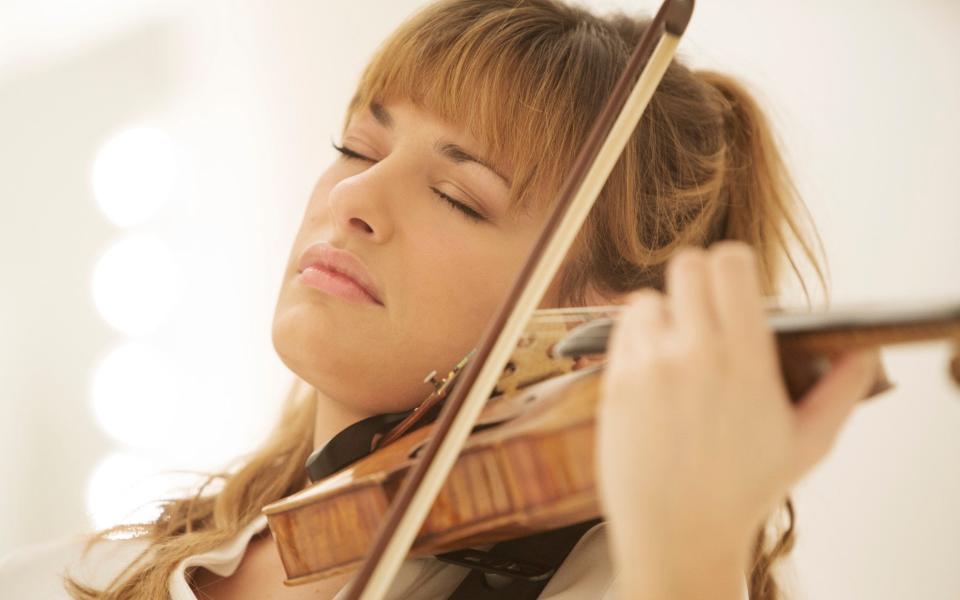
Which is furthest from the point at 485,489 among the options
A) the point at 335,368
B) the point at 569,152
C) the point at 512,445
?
the point at 569,152

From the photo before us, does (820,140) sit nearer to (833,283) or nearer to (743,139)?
(833,283)

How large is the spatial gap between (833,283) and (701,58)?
349mm

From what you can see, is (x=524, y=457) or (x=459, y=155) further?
(x=459, y=155)

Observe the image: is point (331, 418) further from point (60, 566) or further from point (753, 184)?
point (753, 184)

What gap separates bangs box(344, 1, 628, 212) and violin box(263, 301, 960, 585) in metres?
0.18

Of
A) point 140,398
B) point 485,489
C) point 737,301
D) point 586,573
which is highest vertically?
point 737,301

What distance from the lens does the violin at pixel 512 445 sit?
0.44 m

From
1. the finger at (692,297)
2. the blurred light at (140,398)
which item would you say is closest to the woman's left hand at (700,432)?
the finger at (692,297)

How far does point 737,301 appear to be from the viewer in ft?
1.34

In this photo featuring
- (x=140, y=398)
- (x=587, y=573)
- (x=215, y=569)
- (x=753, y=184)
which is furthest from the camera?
(x=140, y=398)

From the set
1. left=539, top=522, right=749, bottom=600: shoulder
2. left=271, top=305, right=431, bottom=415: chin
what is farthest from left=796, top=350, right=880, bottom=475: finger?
left=271, top=305, right=431, bottom=415: chin

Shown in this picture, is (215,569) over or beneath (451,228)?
beneath

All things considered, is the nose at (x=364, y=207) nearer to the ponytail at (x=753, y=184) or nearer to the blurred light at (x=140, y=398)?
the ponytail at (x=753, y=184)

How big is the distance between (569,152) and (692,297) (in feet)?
1.41
